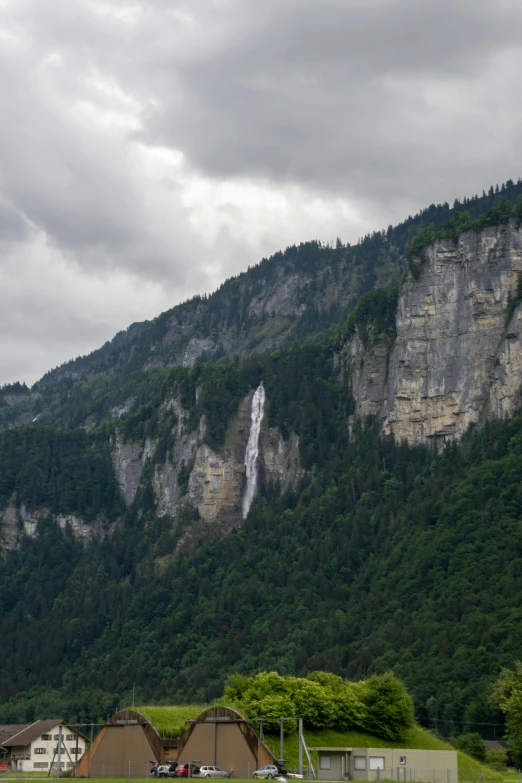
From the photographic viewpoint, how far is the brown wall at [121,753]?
392 ft

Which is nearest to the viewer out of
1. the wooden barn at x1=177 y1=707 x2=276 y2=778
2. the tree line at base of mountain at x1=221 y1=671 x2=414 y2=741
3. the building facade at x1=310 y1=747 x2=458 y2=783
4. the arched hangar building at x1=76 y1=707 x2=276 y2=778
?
the wooden barn at x1=177 y1=707 x2=276 y2=778

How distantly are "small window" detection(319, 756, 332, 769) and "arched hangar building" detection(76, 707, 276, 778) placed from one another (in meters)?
5.22

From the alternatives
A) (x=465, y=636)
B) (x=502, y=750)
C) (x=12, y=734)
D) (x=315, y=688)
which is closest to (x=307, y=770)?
(x=315, y=688)

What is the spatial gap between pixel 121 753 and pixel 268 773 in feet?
61.4

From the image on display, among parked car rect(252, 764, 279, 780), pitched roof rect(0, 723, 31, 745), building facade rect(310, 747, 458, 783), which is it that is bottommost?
parked car rect(252, 764, 279, 780)

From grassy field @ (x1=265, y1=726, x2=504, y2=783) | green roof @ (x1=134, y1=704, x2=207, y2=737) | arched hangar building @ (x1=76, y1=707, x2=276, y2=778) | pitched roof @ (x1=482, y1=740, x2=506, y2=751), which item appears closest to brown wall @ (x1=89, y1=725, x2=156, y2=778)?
arched hangar building @ (x1=76, y1=707, x2=276, y2=778)

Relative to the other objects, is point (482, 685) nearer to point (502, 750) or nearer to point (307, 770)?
point (502, 750)

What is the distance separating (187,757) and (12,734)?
152 feet

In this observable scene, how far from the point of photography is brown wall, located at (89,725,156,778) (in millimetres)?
119562

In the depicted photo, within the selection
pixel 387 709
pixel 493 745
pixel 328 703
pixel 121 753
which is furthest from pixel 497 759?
pixel 121 753

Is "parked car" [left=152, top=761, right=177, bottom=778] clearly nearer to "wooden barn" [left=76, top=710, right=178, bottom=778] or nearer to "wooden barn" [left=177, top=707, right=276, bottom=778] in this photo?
"wooden barn" [left=177, top=707, right=276, bottom=778]

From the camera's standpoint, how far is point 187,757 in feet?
384

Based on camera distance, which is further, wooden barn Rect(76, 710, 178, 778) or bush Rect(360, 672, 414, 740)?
bush Rect(360, 672, 414, 740)

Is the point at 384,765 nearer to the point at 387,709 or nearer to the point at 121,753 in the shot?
the point at 387,709
